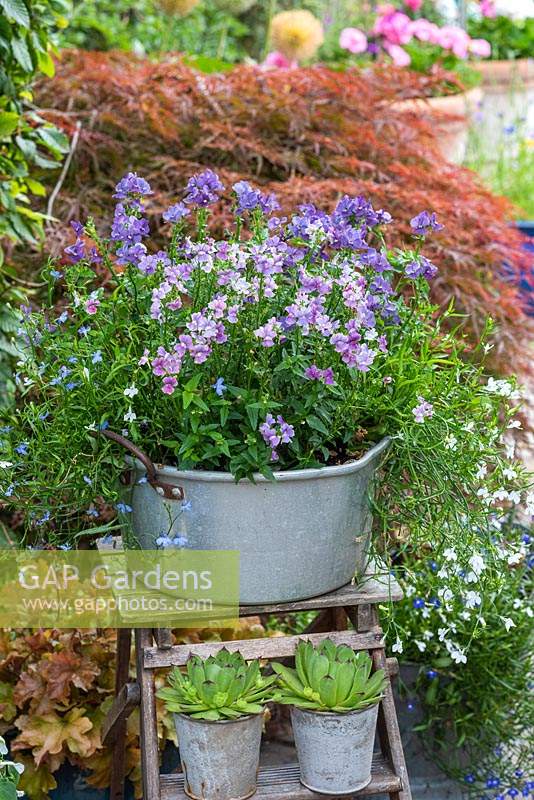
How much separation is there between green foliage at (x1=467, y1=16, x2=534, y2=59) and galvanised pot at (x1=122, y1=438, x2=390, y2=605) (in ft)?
18.8

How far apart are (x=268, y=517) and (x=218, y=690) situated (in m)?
0.24

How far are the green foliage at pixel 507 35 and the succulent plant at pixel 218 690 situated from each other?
583 centimetres

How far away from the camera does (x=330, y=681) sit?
4.62ft

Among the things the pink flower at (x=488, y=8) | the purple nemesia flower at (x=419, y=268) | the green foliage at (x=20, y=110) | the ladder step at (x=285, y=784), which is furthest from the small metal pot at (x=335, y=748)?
A: the pink flower at (x=488, y=8)

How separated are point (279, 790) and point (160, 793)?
0.53 feet

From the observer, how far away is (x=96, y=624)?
201 cm

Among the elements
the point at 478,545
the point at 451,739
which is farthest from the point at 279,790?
the point at 451,739

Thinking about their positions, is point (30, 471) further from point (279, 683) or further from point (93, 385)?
point (279, 683)

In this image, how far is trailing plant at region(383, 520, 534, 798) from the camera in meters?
1.94

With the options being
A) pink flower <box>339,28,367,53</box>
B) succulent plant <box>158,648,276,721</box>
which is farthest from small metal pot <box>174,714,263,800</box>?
pink flower <box>339,28,367,53</box>

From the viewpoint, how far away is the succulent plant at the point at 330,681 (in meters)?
1.41

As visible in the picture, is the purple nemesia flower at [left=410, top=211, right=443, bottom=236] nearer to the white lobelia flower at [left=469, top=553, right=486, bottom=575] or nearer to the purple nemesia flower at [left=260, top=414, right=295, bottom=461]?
the purple nemesia flower at [left=260, top=414, right=295, bottom=461]

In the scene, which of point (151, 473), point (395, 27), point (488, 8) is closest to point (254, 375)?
point (151, 473)

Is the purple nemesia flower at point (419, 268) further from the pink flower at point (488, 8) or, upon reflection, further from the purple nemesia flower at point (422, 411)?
the pink flower at point (488, 8)
